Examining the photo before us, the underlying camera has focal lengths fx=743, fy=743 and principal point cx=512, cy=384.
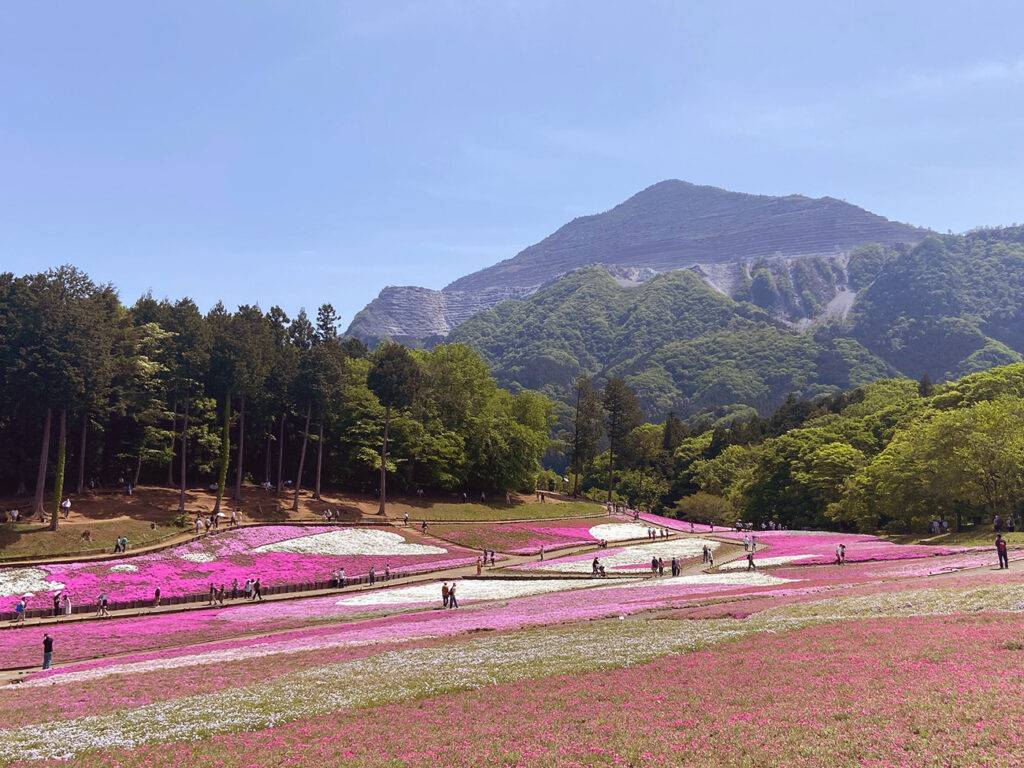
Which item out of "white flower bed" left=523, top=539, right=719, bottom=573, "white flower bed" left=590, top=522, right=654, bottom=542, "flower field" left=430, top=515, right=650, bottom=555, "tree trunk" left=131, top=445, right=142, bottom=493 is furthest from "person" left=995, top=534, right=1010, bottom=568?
"tree trunk" left=131, top=445, right=142, bottom=493

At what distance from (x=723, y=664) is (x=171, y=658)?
2351 centimetres

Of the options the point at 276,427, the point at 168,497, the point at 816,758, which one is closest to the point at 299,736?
the point at 816,758

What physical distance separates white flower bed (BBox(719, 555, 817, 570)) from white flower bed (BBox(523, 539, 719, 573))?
6.07 metres

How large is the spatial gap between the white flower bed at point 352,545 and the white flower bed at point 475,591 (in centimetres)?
1302

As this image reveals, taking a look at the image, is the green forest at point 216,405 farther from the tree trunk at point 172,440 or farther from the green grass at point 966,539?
the green grass at point 966,539

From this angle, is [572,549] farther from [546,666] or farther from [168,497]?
[546,666]

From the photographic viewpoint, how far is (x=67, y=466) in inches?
2945

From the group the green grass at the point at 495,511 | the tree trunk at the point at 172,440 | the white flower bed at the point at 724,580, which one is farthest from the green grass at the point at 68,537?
the white flower bed at the point at 724,580

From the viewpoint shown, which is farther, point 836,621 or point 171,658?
point 171,658

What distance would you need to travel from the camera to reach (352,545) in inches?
2648

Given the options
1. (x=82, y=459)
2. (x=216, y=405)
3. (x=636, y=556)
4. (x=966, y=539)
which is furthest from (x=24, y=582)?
(x=966, y=539)

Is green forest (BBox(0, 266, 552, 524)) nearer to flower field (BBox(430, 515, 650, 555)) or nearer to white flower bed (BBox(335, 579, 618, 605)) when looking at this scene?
flower field (BBox(430, 515, 650, 555))

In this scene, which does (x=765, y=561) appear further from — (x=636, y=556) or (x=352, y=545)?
(x=352, y=545)

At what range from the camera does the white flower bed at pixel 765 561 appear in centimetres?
5706
